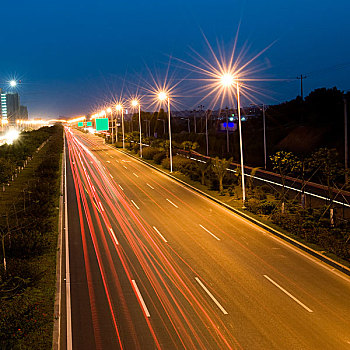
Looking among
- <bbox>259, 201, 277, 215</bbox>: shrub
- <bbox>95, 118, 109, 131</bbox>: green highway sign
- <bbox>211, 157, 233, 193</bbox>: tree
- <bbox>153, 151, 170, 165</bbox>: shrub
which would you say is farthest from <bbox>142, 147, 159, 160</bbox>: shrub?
<bbox>95, 118, 109, 131</bbox>: green highway sign

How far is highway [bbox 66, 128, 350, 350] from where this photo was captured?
10.2m

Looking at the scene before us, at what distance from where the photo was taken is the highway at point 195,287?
10.2m

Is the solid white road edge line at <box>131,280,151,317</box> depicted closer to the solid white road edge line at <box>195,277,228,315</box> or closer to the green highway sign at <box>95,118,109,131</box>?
the solid white road edge line at <box>195,277,228,315</box>

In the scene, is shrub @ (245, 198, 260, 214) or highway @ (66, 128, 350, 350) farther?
shrub @ (245, 198, 260, 214)

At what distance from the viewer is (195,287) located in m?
13.3

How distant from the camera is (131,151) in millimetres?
66062

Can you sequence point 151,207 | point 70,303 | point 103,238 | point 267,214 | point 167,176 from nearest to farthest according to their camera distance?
point 70,303, point 103,238, point 267,214, point 151,207, point 167,176

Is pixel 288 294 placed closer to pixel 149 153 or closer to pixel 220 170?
pixel 220 170

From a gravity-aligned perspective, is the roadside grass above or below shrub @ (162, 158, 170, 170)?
below

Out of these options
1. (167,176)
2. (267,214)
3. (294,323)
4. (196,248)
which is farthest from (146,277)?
(167,176)

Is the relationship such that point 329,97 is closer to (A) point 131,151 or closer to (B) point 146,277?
(A) point 131,151

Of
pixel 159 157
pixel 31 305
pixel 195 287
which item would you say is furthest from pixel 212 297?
pixel 159 157

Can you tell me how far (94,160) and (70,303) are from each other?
4418 centimetres

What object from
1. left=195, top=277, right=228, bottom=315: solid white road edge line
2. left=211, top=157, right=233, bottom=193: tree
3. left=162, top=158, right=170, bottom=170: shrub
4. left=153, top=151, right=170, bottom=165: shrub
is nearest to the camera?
left=195, top=277, right=228, bottom=315: solid white road edge line
